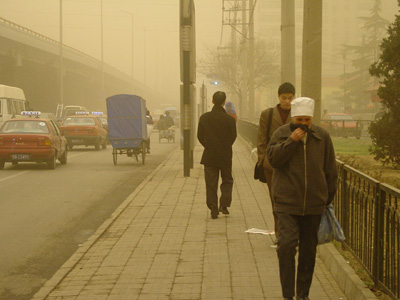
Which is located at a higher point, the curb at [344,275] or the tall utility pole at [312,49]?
the tall utility pole at [312,49]

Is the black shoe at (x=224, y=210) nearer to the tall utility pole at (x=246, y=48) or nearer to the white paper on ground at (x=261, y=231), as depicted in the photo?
the white paper on ground at (x=261, y=231)

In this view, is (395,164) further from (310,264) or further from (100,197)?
(310,264)

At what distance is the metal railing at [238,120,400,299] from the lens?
5.90m

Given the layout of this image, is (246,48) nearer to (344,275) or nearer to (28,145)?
(28,145)

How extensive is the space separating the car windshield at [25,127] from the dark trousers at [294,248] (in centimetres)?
1795

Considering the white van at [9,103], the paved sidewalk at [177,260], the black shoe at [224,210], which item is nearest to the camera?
the paved sidewalk at [177,260]

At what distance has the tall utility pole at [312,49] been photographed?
12.5 metres

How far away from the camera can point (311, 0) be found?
12.6 metres

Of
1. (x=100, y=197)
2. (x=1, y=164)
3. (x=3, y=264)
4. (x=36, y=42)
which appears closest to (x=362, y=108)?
(x=36, y=42)

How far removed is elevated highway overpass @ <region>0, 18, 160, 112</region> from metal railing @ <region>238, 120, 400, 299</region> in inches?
1823

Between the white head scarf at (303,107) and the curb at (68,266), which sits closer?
the white head scarf at (303,107)

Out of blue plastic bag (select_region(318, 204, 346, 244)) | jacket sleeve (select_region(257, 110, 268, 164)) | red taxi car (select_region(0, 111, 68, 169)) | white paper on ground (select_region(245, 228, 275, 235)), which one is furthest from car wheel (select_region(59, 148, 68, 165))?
blue plastic bag (select_region(318, 204, 346, 244))

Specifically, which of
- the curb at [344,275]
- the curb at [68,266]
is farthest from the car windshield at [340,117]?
the curb at [344,275]

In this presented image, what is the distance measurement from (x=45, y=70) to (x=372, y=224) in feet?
258
